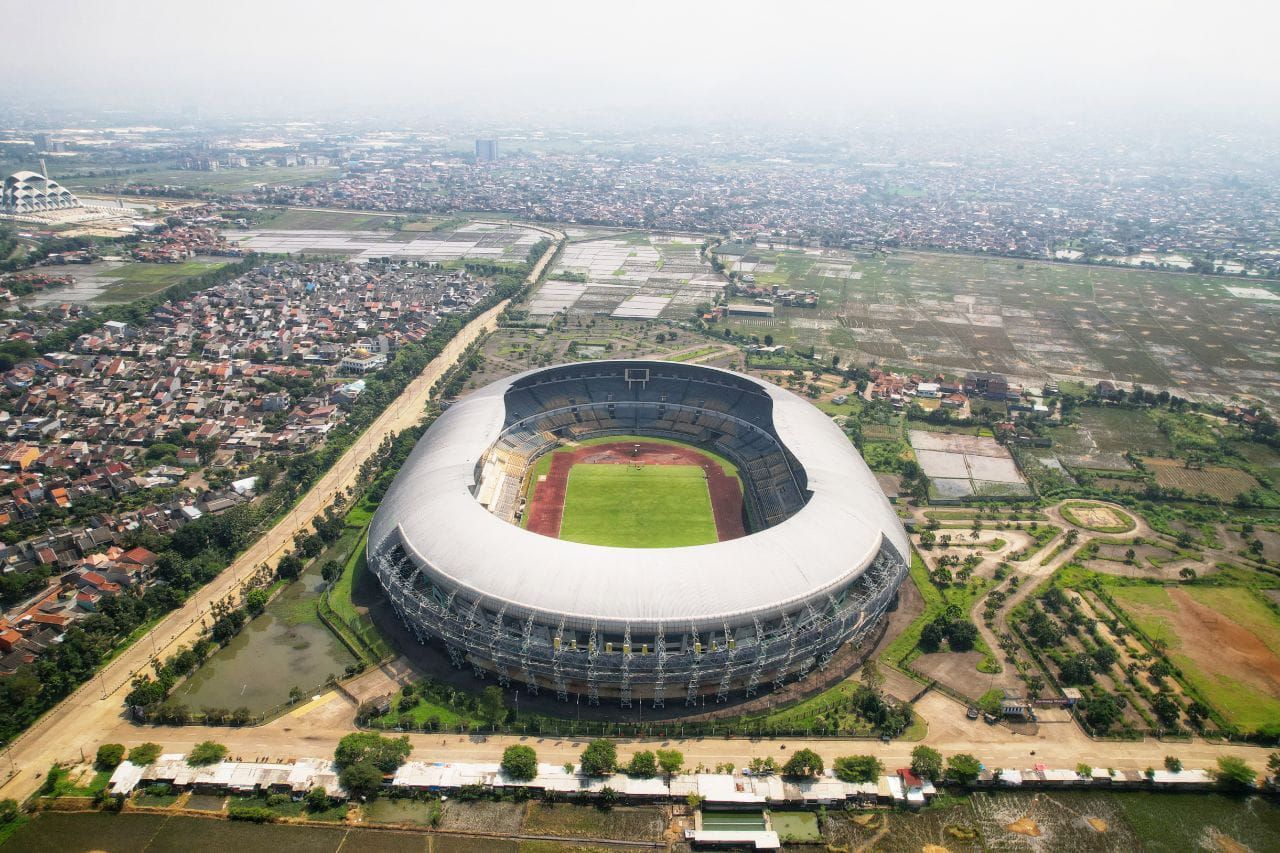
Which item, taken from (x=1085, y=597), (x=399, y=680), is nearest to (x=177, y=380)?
(x=399, y=680)

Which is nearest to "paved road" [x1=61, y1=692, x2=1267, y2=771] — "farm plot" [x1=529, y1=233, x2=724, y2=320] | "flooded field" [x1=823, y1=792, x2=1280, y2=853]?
"flooded field" [x1=823, y1=792, x2=1280, y2=853]

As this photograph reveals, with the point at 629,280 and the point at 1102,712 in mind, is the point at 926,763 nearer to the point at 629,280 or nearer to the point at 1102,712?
the point at 1102,712

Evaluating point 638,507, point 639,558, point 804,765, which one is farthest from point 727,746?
point 638,507

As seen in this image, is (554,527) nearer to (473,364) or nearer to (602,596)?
(602,596)

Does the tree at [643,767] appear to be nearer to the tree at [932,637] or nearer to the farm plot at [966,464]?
the tree at [932,637]

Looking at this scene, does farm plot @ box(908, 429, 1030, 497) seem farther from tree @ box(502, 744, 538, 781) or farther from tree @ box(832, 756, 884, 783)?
tree @ box(502, 744, 538, 781)

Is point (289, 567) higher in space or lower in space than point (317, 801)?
higher
